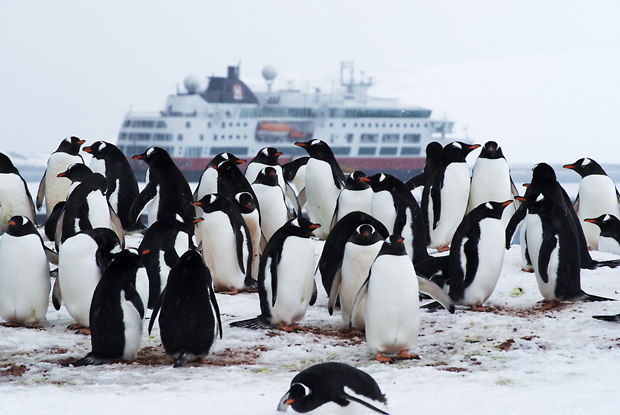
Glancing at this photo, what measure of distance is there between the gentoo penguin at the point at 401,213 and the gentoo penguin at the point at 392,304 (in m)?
1.62

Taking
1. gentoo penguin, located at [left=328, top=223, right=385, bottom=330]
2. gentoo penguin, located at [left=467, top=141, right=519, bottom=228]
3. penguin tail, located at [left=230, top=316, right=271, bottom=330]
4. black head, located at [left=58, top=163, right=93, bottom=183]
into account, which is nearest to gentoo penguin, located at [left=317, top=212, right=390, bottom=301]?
gentoo penguin, located at [left=328, top=223, right=385, bottom=330]

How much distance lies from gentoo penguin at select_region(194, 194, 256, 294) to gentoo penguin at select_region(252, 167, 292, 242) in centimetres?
80

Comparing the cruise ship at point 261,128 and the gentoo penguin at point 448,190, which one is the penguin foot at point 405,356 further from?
the cruise ship at point 261,128

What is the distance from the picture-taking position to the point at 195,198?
6.48 meters

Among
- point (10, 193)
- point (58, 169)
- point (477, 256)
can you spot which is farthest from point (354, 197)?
point (58, 169)

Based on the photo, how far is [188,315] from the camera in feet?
10.6

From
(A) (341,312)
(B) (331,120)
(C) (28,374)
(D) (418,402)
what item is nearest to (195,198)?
(A) (341,312)

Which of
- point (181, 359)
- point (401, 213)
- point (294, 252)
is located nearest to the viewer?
point (181, 359)

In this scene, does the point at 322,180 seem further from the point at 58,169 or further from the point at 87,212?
the point at 58,169

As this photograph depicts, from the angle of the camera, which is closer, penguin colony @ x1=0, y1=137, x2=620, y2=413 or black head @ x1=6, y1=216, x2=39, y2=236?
penguin colony @ x1=0, y1=137, x2=620, y2=413

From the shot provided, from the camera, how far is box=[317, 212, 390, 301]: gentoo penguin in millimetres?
3988

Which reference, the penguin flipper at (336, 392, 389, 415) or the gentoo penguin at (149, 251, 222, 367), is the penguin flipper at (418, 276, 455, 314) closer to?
the gentoo penguin at (149, 251, 222, 367)

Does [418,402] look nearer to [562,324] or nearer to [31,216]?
[562,324]

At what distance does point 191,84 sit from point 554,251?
95.2 feet
